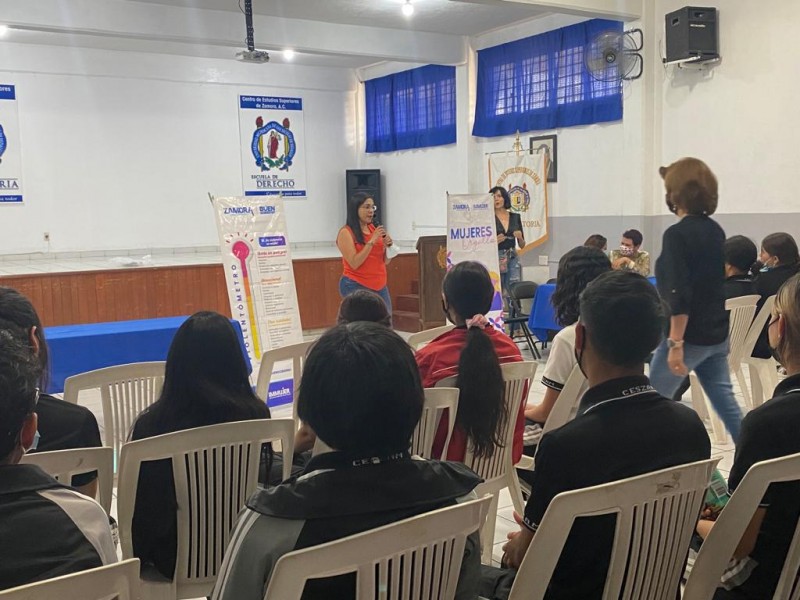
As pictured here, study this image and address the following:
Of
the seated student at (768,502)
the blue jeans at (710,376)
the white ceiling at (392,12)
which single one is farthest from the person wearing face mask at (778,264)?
the white ceiling at (392,12)

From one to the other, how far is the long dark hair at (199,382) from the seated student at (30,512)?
831 mm

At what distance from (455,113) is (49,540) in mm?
9370

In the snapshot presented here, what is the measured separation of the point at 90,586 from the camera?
3.42ft

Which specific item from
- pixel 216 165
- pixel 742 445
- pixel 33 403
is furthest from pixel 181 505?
pixel 216 165

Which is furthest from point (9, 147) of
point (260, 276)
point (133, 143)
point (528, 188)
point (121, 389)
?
point (121, 389)

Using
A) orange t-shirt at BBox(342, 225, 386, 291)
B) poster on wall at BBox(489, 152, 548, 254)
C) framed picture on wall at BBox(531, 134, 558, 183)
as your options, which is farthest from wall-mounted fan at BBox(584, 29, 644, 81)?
orange t-shirt at BBox(342, 225, 386, 291)

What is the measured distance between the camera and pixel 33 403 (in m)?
1.24

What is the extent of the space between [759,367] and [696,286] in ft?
4.68

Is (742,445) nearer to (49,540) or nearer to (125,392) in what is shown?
(49,540)

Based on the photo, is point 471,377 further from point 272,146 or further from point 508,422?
point 272,146

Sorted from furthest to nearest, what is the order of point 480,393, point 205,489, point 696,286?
Result: 1. point 696,286
2. point 480,393
3. point 205,489

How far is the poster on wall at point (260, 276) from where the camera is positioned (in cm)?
504

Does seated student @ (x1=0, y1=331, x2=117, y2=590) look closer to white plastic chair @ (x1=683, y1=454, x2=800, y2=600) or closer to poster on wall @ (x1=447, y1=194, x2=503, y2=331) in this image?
white plastic chair @ (x1=683, y1=454, x2=800, y2=600)

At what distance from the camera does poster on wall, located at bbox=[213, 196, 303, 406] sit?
16.5 feet
